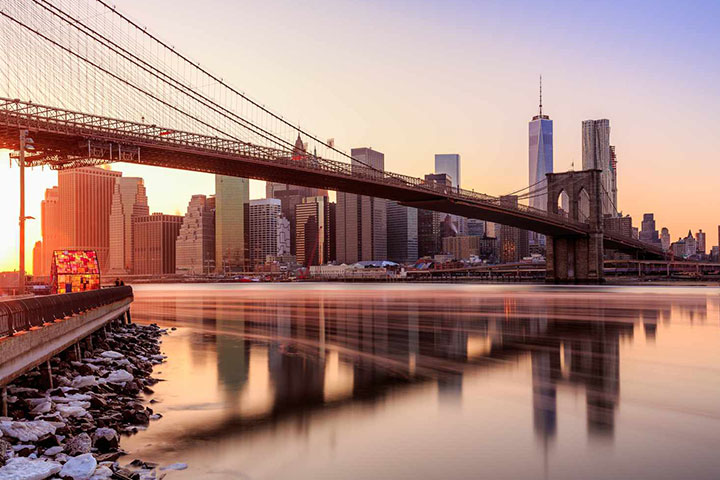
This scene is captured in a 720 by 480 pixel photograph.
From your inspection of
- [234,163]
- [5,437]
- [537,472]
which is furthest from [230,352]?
[234,163]

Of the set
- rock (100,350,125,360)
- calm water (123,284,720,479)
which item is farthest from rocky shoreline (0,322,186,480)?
rock (100,350,125,360)

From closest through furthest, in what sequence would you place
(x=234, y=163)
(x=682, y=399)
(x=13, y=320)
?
1. (x=13, y=320)
2. (x=682, y=399)
3. (x=234, y=163)

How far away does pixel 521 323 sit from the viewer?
30.5 metres

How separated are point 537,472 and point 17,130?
1432 inches

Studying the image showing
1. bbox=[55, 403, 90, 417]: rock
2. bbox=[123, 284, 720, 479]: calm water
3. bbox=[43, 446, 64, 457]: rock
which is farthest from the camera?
bbox=[55, 403, 90, 417]: rock

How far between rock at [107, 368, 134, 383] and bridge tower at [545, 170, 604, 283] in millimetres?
88487

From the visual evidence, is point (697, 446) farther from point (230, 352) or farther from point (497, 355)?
point (230, 352)

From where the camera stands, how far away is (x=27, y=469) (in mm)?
7719

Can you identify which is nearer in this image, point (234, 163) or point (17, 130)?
point (17, 130)

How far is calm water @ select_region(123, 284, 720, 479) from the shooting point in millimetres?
9023

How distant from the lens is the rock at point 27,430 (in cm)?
891

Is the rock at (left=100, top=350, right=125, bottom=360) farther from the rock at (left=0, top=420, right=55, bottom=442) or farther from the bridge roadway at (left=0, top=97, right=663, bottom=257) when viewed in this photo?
the bridge roadway at (left=0, top=97, right=663, bottom=257)

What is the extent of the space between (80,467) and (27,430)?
1.67 meters

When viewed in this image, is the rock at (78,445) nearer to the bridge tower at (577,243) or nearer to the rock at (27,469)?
the rock at (27,469)
